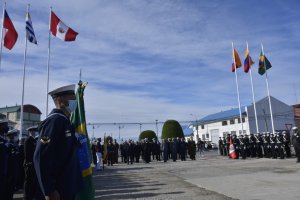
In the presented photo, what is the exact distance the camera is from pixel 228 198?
7.44 m

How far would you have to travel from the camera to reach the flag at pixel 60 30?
17.1 metres

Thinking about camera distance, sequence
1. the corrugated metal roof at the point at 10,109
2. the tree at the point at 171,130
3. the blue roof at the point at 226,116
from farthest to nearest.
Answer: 1. the blue roof at the point at 226,116
2. the corrugated metal roof at the point at 10,109
3. the tree at the point at 171,130

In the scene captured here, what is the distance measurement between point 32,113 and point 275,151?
1928 inches

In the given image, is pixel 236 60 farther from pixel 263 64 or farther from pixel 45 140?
pixel 45 140

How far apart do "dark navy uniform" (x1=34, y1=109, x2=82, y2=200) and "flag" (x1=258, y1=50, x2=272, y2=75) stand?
24315 mm

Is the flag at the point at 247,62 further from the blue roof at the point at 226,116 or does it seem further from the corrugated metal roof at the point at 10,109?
the corrugated metal roof at the point at 10,109

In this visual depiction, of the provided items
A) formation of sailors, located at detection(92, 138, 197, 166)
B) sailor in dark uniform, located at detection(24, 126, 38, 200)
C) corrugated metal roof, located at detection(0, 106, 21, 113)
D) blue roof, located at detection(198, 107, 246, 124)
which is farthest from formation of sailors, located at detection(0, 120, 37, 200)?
corrugated metal roof, located at detection(0, 106, 21, 113)

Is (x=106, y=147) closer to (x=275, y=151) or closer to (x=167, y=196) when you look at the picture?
(x=275, y=151)

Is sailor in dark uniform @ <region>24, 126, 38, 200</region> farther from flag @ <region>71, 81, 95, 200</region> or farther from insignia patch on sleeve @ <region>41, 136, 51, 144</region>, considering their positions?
insignia patch on sleeve @ <region>41, 136, 51, 144</region>

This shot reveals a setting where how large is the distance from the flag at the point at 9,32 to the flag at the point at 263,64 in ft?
59.3

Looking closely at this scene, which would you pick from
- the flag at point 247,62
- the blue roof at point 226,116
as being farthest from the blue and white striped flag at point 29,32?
the blue roof at point 226,116

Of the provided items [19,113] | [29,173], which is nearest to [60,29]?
[29,173]

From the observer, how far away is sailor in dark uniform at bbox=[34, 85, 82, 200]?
3.04 meters

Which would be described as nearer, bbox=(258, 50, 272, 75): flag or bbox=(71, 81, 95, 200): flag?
bbox=(71, 81, 95, 200): flag
